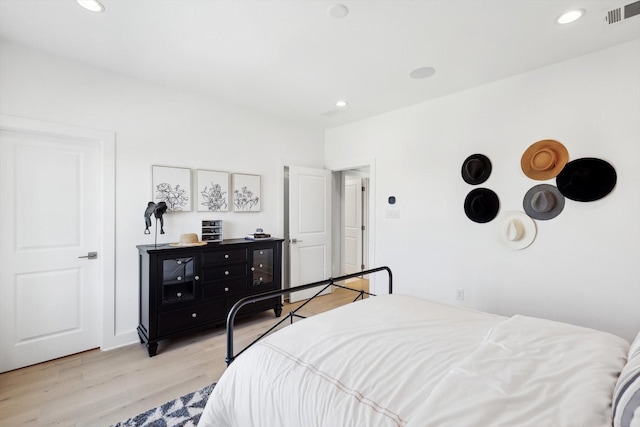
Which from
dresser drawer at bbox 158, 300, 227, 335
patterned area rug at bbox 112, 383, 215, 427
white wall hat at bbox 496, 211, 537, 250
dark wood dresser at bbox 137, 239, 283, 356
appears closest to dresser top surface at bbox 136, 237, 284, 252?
dark wood dresser at bbox 137, 239, 283, 356

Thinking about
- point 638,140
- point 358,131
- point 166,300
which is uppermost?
point 358,131

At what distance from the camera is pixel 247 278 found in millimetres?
3289

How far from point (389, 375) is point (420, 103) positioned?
3253 mm

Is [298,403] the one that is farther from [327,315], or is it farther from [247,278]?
[247,278]

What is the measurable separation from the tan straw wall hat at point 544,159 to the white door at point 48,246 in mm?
4008

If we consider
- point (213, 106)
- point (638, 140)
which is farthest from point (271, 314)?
point (638, 140)

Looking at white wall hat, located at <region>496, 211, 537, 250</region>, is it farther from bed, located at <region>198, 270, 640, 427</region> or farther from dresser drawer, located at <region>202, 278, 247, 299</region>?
dresser drawer, located at <region>202, 278, 247, 299</region>

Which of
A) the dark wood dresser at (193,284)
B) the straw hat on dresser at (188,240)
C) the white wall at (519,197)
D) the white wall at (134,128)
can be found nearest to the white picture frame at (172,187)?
the white wall at (134,128)

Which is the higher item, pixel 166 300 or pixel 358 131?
pixel 358 131

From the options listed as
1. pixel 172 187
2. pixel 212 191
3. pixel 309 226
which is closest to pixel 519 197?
pixel 309 226

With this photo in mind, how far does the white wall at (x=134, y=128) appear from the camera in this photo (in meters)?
2.44

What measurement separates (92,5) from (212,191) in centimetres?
188

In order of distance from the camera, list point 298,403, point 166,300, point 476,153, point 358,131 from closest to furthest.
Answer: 1. point 298,403
2. point 166,300
3. point 476,153
4. point 358,131

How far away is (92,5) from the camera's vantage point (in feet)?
6.17
